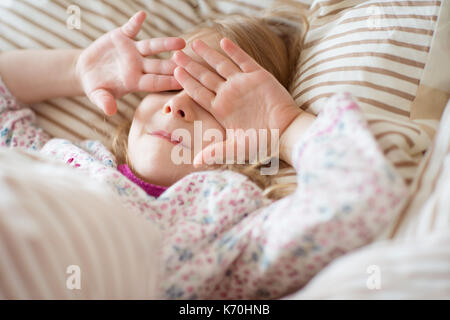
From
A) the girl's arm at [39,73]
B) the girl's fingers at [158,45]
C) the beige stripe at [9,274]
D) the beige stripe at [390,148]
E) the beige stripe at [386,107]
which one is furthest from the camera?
the girl's arm at [39,73]

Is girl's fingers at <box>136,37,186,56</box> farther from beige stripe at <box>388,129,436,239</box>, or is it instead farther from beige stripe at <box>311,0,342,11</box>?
beige stripe at <box>388,129,436,239</box>

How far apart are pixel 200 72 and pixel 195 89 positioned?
4 cm

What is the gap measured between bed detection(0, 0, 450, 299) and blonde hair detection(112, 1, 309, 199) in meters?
0.04

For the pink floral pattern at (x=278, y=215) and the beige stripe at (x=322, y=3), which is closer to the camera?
the pink floral pattern at (x=278, y=215)

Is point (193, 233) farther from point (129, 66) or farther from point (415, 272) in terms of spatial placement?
point (129, 66)

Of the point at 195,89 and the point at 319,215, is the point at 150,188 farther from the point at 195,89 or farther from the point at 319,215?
the point at 319,215

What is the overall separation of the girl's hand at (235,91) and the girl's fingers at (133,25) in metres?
0.15

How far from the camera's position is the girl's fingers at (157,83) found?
0.89 meters

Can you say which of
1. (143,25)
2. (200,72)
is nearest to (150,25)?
(143,25)

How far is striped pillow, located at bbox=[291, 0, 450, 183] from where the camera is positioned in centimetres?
80

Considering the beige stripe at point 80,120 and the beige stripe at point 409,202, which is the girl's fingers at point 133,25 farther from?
the beige stripe at point 409,202

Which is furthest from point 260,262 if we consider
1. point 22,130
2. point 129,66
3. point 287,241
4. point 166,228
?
point 22,130

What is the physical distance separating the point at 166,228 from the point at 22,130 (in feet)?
1.66

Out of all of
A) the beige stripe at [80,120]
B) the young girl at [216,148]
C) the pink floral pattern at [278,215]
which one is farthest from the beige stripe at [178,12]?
the pink floral pattern at [278,215]
